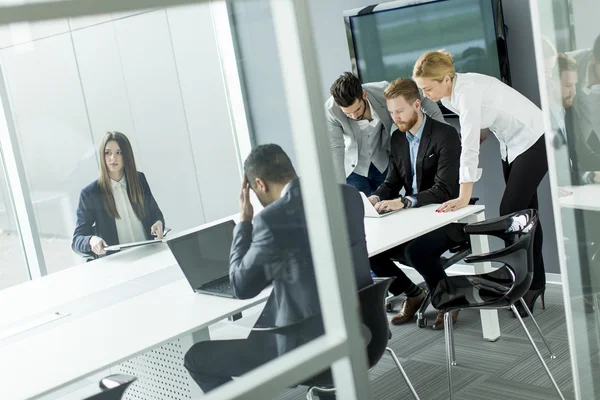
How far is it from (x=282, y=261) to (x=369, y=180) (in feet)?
10.6

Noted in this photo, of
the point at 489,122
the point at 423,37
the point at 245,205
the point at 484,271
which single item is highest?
the point at 423,37

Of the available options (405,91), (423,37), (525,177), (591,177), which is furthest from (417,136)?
(591,177)

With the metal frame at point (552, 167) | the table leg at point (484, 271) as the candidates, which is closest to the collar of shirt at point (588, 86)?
the metal frame at point (552, 167)

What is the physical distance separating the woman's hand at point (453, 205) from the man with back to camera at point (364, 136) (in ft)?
2.44

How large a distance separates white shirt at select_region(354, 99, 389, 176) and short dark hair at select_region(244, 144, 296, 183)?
3.07 metres

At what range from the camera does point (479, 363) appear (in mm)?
3789

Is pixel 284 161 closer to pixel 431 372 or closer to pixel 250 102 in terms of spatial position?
pixel 250 102

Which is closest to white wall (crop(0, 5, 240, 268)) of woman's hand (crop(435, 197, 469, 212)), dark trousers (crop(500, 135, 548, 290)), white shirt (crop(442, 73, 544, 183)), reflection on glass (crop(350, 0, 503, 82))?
woman's hand (crop(435, 197, 469, 212))

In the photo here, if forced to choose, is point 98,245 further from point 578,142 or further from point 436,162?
point 436,162

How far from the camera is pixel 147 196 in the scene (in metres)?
1.56

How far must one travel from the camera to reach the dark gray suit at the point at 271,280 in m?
1.55

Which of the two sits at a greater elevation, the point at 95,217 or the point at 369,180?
the point at 95,217

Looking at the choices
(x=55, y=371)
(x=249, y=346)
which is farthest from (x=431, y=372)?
(x=55, y=371)

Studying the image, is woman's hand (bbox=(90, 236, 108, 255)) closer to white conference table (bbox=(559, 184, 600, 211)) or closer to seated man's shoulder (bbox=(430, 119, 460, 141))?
white conference table (bbox=(559, 184, 600, 211))
